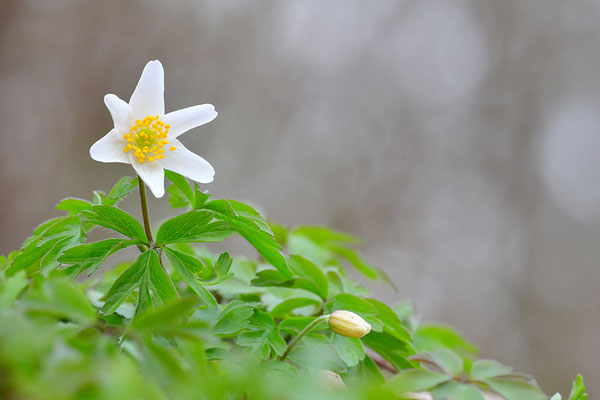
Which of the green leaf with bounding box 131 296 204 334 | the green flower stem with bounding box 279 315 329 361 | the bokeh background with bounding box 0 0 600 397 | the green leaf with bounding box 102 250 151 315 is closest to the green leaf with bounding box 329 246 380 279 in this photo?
the green flower stem with bounding box 279 315 329 361

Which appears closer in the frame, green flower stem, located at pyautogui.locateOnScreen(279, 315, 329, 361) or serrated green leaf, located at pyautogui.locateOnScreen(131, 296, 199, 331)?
serrated green leaf, located at pyautogui.locateOnScreen(131, 296, 199, 331)

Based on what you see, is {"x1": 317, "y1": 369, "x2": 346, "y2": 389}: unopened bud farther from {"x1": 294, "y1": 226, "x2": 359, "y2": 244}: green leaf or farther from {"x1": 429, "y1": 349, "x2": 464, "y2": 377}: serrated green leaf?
{"x1": 294, "y1": 226, "x2": 359, "y2": 244}: green leaf

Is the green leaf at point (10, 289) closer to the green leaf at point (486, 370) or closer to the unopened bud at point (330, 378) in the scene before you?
the unopened bud at point (330, 378)

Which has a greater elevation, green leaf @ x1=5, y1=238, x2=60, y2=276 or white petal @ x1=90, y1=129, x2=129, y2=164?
white petal @ x1=90, y1=129, x2=129, y2=164

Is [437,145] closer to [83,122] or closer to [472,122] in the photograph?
[472,122]

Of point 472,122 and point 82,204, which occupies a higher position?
point 472,122

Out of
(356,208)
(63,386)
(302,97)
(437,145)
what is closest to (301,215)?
(356,208)
